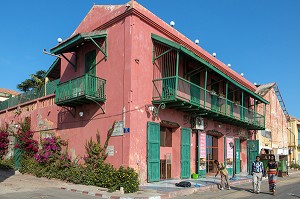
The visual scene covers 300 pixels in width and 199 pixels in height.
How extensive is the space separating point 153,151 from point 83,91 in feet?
14.5

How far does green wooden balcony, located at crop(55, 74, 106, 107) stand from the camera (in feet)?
52.0

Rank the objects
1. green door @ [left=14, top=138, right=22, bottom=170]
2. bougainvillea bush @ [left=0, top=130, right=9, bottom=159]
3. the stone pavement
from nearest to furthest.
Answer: the stone pavement, green door @ [left=14, top=138, right=22, bottom=170], bougainvillea bush @ [left=0, top=130, right=9, bottom=159]

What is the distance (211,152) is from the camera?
74.1 feet

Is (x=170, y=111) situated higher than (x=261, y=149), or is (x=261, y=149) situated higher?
(x=170, y=111)

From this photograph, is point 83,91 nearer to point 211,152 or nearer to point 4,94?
point 211,152

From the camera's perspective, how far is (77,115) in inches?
720

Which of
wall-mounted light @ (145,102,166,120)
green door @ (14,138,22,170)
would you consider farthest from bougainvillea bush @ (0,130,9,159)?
wall-mounted light @ (145,102,166,120)

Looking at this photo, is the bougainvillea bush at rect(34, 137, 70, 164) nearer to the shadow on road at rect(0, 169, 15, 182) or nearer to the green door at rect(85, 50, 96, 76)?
the shadow on road at rect(0, 169, 15, 182)

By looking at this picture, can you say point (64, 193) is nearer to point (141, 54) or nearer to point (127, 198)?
point (127, 198)

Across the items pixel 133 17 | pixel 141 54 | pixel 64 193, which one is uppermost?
pixel 133 17

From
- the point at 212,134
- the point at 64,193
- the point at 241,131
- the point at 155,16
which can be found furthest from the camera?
the point at 241,131

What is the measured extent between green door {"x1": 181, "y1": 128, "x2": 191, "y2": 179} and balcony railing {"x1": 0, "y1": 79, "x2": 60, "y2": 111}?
360 inches

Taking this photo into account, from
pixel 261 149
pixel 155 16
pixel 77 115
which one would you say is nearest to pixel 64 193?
pixel 77 115

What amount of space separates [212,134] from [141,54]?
9.08 meters
